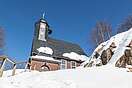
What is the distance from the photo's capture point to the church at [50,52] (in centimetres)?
3319

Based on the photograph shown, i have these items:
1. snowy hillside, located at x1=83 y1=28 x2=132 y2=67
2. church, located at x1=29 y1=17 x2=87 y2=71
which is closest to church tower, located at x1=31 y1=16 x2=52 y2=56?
church, located at x1=29 y1=17 x2=87 y2=71

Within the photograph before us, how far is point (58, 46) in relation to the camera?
39.0m

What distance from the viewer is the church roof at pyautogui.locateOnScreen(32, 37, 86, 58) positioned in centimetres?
3581

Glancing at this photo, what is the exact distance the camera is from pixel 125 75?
10438mm

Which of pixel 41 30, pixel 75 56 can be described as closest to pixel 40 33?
pixel 41 30

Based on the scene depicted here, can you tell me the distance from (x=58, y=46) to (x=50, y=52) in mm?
3673

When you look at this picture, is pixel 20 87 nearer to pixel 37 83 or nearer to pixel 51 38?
pixel 37 83

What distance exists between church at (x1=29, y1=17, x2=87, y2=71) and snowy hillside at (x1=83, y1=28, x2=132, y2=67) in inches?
530

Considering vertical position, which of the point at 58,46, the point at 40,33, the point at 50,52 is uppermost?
the point at 40,33

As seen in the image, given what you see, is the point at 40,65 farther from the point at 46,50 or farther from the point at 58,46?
the point at 58,46

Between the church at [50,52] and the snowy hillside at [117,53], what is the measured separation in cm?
1346

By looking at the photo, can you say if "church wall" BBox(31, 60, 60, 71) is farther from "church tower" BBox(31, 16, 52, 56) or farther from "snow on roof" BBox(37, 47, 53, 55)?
"church tower" BBox(31, 16, 52, 56)

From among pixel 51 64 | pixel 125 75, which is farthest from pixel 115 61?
pixel 51 64

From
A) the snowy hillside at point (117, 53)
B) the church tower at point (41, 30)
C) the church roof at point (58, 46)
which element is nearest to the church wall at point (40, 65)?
the church roof at point (58, 46)
